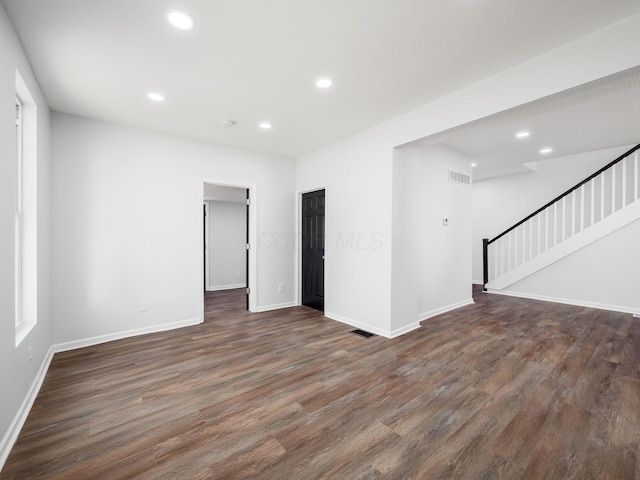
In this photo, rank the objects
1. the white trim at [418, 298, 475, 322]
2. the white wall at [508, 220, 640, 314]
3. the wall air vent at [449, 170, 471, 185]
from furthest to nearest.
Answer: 1. the wall air vent at [449, 170, 471, 185]
2. the white wall at [508, 220, 640, 314]
3. the white trim at [418, 298, 475, 322]

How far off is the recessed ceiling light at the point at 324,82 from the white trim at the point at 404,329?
296cm

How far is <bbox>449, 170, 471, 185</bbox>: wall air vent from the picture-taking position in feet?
15.7

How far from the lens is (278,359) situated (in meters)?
2.95

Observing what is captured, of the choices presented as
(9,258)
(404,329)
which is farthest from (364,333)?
(9,258)

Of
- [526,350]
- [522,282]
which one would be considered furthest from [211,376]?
[522,282]

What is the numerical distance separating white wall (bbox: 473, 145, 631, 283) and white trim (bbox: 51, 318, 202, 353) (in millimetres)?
7069

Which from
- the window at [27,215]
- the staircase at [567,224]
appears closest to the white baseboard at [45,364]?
the window at [27,215]

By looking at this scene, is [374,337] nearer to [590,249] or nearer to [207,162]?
[207,162]

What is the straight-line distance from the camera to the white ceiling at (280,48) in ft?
5.85

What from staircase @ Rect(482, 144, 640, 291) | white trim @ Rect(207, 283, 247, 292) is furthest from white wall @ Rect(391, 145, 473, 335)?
white trim @ Rect(207, 283, 247, 292)

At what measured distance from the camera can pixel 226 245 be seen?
24.3 ft

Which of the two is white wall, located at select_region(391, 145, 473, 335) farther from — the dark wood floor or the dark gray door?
the dark gray door

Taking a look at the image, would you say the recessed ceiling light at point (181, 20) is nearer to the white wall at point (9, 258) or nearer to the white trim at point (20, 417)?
the white wall at point (9, 258)

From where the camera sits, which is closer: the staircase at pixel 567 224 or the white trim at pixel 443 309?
the white trim at pixel 443 309
